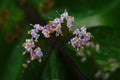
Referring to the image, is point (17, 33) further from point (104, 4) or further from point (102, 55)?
point (102, 55)

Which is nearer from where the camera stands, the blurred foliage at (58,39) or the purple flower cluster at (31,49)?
the purple flower cluster at (31,49)

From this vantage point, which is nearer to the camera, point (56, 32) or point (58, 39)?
point (56, 32)

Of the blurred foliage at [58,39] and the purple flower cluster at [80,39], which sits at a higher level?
the blurred foliage at [58,39]

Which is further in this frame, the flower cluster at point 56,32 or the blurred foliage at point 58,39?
the blurred foliage at point 58,39

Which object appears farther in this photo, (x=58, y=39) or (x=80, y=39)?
(x=58, y=39)

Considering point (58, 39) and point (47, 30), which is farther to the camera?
point (58, 39)

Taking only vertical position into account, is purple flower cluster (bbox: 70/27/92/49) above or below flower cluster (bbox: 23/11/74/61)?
below

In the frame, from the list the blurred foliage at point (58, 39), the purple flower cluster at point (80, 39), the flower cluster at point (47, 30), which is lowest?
the purple flower cluster at point (80, 39)

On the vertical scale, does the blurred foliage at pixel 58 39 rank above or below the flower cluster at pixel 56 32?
above

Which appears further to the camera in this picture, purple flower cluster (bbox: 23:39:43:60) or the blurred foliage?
the blurred foliage
